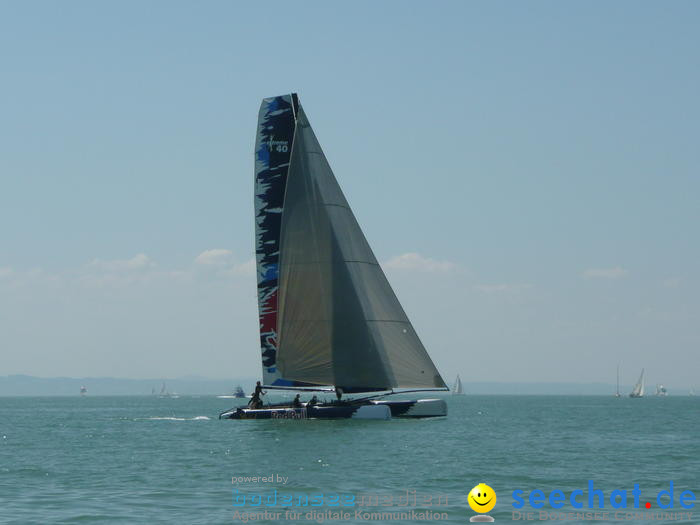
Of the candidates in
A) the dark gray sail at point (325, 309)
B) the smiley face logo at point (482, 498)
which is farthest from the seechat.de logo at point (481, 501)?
the dark gray sail at point (325, 309)

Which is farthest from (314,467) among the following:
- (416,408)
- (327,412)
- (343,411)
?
(416,408)

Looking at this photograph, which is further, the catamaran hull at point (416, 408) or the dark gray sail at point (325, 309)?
the catamaran hull at point (416, 408)

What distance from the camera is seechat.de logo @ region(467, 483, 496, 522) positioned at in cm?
2899

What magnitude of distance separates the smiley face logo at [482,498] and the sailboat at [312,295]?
3089 cm

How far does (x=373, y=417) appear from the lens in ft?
215

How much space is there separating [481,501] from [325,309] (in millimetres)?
34883

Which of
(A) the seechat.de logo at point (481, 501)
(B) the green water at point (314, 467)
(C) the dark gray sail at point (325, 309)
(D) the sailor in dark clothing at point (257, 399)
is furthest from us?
(D) the sailor in dark clothing at point (257, 399)

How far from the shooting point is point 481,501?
32125 mm

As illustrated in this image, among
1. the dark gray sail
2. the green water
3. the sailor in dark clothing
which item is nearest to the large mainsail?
the dark gray sail

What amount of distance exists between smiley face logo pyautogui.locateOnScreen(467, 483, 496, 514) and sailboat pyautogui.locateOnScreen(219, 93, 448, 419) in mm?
30890

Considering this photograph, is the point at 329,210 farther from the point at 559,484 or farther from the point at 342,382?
the point at 559,484

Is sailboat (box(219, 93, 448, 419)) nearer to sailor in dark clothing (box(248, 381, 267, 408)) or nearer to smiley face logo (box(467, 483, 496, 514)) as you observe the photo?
sailor in dark clothing (box(248, 381, 267, 408))

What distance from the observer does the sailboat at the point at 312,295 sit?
66.5 metres

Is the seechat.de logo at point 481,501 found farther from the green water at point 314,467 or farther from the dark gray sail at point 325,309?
the dark gray sail at point 325,309
